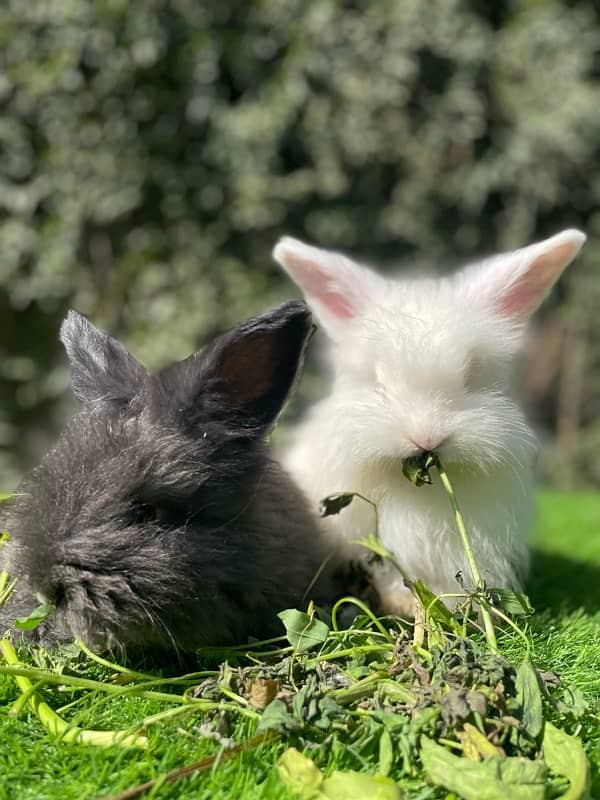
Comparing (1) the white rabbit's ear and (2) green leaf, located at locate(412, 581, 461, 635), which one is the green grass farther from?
(1) the white rabbit's ear

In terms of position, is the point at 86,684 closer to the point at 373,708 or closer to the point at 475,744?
the point at 373,708

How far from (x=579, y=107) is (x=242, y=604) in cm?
541

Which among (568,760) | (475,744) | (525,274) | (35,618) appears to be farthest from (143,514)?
(525,274)

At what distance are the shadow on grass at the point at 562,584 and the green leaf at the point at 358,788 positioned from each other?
1.27 metres

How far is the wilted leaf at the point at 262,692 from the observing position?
62.1 inches

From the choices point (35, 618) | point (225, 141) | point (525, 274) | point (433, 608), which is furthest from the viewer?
point (225, 141)

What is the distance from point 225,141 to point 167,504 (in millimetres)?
4482

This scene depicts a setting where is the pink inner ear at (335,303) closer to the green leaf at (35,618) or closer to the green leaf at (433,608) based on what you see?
the green leaf at (433,608)

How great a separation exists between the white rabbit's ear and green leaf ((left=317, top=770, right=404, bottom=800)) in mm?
1338

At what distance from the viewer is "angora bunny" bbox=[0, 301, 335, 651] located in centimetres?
170

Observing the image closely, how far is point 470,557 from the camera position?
187cm

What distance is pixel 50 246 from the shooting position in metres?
5.83

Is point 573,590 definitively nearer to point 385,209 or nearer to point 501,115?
point 385,209

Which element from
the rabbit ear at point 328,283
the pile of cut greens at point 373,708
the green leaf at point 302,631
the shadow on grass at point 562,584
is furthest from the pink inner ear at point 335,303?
the shadow on grass at point 562,584
